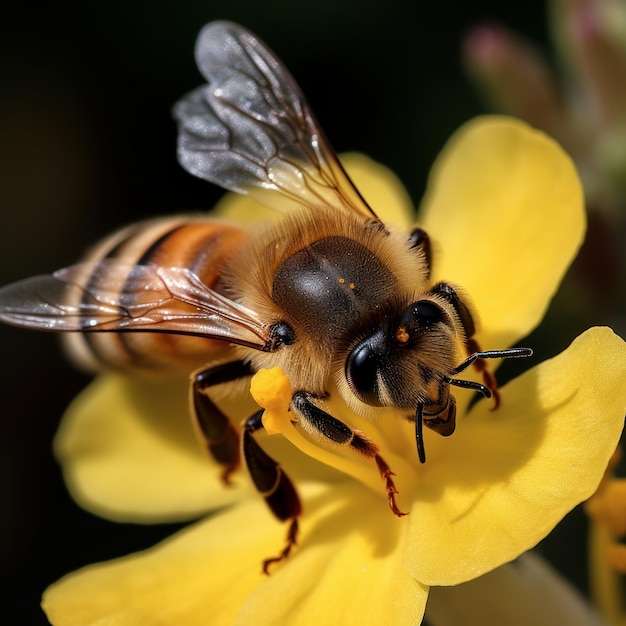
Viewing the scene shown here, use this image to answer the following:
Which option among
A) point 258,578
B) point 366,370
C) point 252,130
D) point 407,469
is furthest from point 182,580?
point 252,130

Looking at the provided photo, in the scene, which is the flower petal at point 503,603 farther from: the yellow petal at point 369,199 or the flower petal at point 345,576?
the yellow petal at point 369,199

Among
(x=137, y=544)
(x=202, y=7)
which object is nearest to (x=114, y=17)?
(x=202, y=7)

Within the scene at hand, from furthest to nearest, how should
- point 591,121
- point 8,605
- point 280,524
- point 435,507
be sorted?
point 8,605 → point 591,121 → point 280,524 → point 435,507

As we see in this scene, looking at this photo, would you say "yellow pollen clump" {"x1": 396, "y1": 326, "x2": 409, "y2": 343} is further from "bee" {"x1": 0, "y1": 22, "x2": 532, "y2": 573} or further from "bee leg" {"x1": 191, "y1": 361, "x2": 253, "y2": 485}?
"bee leg" {"x1": 191, "y1": 361, "x2": 253, "y2": 485}

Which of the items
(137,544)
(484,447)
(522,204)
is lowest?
(137,544)

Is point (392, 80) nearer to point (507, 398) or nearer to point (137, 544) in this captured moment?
point (137, 544)

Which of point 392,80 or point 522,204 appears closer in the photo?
point 522,204

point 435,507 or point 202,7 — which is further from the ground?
point 202,7

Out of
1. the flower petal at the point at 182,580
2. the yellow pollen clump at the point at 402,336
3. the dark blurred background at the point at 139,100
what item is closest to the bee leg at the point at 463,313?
the yellow pollen clump at the point at 402,336
